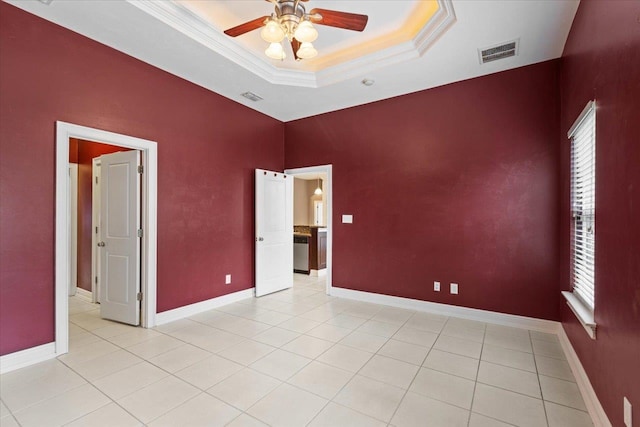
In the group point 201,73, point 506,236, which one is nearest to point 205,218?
point 201,73

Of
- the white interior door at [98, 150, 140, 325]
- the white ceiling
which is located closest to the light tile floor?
the white interior door at [98, 150, 140, 325]

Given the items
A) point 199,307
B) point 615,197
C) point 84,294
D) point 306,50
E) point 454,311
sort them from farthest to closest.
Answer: point 84,294
point 199,307
point 454,311
point 306,50
point 615,197

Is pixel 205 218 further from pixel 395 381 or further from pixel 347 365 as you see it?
pixel 395 381

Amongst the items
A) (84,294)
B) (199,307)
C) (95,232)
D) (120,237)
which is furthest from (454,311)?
(84,294)

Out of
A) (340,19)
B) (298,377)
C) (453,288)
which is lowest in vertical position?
(298,377)

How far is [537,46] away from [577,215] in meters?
1.80

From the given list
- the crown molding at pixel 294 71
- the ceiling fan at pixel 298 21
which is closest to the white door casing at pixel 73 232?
the crown molding at pixel 294 71

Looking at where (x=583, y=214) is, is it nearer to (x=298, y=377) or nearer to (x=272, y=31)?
(x=298, y=377)

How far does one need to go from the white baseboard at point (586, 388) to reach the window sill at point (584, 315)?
40 centimetres

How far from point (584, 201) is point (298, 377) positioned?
2.79 m

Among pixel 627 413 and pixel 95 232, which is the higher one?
pixel 95 232

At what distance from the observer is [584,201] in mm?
2445

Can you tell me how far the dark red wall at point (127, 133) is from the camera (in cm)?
248

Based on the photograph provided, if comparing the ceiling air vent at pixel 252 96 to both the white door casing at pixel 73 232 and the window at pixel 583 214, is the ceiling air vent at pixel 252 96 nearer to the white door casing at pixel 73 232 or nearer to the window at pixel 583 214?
the white door casing at pixel 73 232
